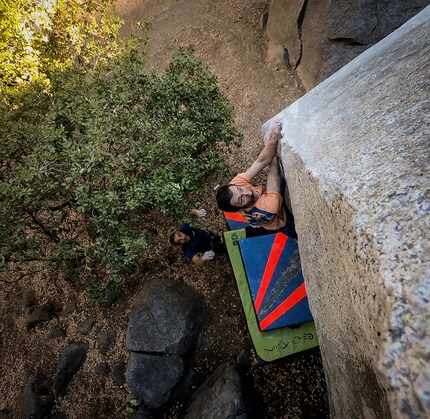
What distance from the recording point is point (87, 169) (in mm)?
2945

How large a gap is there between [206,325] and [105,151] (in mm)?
2685

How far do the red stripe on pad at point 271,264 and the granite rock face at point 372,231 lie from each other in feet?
3.34

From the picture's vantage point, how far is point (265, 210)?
10.9ft

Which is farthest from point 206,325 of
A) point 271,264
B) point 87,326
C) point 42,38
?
point 42,38

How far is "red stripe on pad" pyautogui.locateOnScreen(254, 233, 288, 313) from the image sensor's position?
332 cm

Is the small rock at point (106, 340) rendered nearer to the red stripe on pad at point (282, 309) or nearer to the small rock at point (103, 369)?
the small rock at point (103, 369)

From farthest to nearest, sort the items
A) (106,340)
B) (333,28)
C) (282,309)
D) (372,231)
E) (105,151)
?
(333,28)
(106,340)
(282,309)
(105,151)
(372,231)

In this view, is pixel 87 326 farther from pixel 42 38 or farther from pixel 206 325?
pixel 42 38

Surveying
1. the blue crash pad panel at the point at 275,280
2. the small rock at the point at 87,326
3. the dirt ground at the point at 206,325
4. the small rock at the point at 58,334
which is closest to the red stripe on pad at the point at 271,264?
the blue crash pad panel at the point at 275,280

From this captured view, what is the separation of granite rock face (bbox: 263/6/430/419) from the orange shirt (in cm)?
85

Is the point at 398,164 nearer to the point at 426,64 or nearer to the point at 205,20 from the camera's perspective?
the point at 426,64

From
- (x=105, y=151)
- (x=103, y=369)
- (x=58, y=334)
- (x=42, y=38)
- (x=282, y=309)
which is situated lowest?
(x=103, y=369)

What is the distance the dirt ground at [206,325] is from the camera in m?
3.54

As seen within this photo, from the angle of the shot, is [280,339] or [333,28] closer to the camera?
[280,339]
